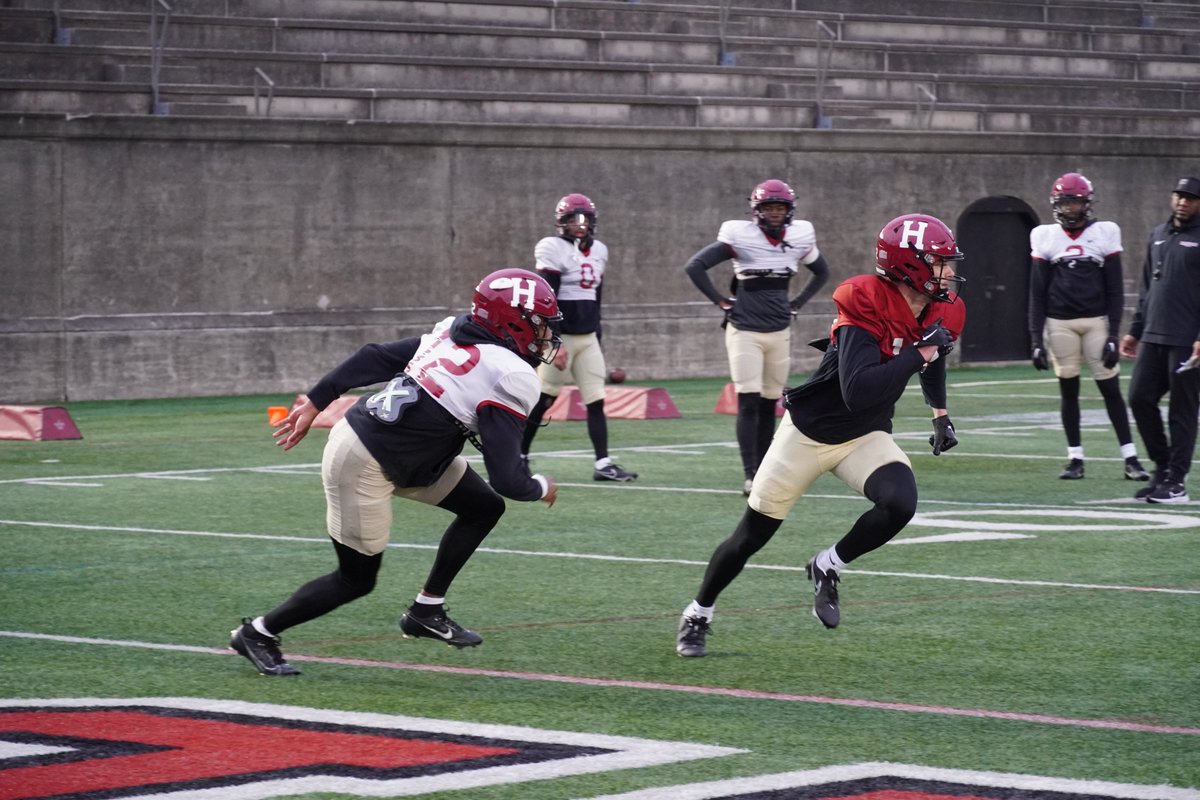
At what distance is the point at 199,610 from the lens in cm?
885

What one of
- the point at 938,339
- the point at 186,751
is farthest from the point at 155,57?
the point at 186,751

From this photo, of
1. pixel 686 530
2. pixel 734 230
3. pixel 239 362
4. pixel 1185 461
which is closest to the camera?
pixel 686 530

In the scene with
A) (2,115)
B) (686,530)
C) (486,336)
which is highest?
(2,115)

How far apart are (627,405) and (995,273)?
34.0 ft

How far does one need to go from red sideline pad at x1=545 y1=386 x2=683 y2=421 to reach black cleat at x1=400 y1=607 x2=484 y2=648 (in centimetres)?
1205

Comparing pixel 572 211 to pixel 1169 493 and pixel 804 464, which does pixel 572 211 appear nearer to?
pixel 1169 493

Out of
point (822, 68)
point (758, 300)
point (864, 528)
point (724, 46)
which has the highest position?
point (724, 46)

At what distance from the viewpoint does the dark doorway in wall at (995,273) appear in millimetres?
28438

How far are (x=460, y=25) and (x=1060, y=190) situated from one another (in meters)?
14.1

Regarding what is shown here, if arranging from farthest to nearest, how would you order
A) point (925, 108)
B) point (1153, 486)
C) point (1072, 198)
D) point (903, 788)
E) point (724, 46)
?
point (925, 108)
point (724, 46)
point (1072, 198)
point (1153, 486)
point (903, 788)

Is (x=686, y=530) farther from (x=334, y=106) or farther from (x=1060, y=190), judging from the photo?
(x=334, y=106)

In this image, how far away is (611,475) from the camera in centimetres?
1441

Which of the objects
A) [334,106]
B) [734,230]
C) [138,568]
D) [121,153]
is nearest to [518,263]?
[334,106]

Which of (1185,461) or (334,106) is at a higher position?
(334,106)
